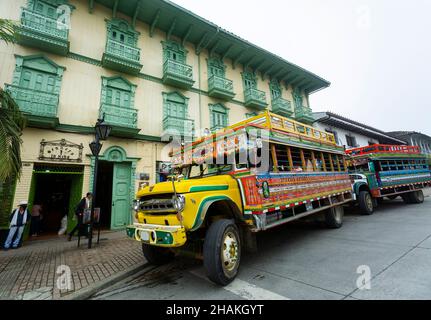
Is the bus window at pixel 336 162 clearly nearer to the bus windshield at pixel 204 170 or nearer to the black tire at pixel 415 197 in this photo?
the bus windshield at pixel 204 170

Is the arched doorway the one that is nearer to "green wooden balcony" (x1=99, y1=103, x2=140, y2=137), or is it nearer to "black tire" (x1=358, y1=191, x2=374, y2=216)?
"green wooden balcony" (x1=99, y1=103, x2=140, y2=137)

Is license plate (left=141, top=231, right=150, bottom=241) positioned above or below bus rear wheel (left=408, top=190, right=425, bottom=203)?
above

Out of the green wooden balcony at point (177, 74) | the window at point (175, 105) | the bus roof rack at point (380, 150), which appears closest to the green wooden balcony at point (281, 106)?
the bus roof rack at point (380, 150)

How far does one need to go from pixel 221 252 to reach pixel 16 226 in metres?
8.30

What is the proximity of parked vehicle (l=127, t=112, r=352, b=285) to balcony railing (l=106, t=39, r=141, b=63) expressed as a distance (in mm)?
8239

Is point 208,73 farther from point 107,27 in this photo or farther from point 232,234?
point 232,234

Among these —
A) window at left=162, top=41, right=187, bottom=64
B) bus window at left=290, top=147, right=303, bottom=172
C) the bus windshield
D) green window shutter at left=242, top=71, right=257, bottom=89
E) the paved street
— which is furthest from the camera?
green window shutter at left=242, top=71, right=257, bottom=89

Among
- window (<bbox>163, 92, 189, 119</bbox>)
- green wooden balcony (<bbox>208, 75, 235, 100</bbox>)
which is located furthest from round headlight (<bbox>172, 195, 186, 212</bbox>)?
green wooden balcony (<bbox>208, 75, 235, 100</bbox>)

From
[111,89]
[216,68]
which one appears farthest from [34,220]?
[216,68]

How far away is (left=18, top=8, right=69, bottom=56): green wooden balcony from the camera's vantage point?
28.1ft

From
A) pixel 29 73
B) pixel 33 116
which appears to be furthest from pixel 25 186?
pixel 29 73
